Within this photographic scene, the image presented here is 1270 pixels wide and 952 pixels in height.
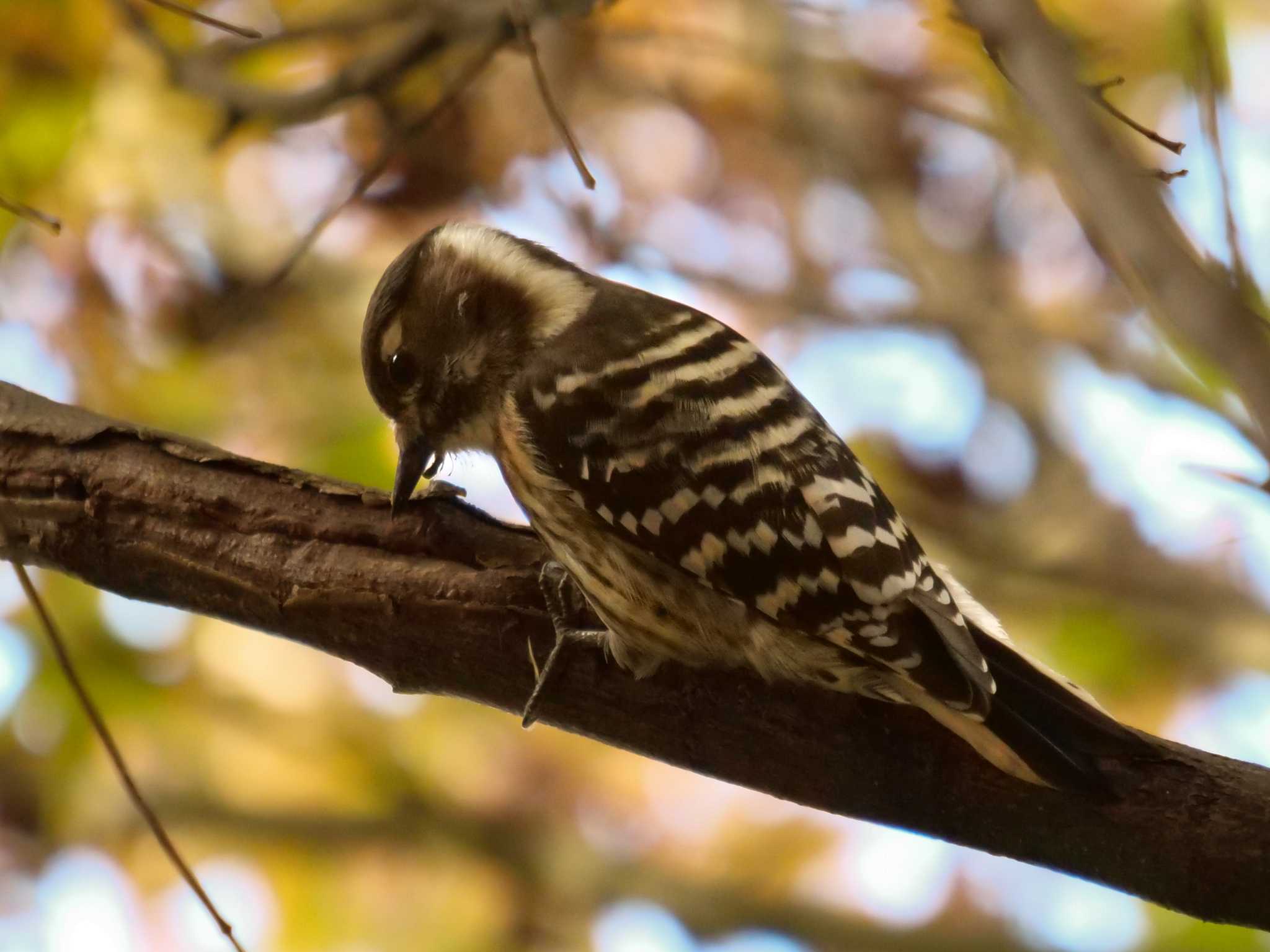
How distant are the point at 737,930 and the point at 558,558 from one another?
1703 mm

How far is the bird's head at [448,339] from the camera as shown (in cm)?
284

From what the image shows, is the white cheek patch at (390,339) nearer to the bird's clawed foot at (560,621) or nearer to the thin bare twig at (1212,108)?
the bird's clawed foot at (560,621)

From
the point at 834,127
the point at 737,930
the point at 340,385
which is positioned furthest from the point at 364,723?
the point at 834,127

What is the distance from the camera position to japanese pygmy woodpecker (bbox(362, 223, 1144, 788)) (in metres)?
2.15

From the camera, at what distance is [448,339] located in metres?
2.89

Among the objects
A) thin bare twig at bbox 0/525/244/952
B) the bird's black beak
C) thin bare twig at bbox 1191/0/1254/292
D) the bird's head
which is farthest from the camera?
the bird's head

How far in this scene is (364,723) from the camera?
4371mm

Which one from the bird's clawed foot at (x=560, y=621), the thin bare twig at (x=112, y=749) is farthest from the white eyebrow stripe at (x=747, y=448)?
the thin bare twig at (x=112, y=749)

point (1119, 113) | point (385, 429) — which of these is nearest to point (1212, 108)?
point (1119, 113)

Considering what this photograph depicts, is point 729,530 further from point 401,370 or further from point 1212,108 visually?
point 1212,108

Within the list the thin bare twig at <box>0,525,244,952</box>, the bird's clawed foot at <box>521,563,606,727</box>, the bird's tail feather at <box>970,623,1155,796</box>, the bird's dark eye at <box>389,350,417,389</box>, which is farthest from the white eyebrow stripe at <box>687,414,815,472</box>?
the thin bare twig at <box>0,525,244,952</box>

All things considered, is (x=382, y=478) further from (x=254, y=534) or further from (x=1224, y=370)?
(x=1224, y=370)

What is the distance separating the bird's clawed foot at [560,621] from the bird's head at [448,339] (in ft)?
1.40

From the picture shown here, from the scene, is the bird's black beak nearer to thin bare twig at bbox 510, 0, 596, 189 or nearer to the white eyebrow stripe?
the white eyebrow stripe
